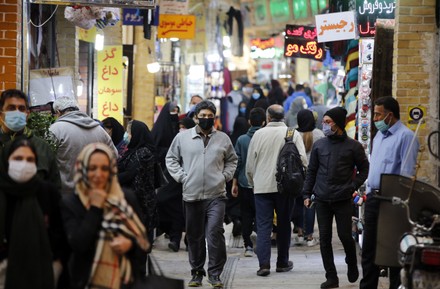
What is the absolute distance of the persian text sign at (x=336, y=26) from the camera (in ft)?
56.0

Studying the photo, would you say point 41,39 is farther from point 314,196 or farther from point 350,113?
point 314,196

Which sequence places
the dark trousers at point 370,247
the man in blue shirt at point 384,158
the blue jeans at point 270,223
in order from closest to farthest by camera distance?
1. the man in blue shirt at point 384,158
2. the dark trousers at point 370,247
3. the blue jeans at point 270,223

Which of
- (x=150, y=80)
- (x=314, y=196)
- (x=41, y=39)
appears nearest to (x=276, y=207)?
(x=314, y=196)

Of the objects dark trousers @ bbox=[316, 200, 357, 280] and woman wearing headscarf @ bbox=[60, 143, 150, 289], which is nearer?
woman wearing headscarf @ bbox=[60, 143, 150, 289]

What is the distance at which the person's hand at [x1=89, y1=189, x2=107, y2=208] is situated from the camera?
717 centimetres

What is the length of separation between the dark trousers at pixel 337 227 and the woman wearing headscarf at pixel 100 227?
484 centimetres

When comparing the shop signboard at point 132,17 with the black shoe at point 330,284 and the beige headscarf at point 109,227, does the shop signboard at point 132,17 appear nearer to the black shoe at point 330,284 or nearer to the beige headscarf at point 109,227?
the black shoe at point 330,284

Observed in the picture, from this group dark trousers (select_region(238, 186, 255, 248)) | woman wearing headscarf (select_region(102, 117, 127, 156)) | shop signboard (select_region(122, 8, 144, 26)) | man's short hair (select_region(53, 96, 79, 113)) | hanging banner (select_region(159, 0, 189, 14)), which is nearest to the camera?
man's short hair (select_region(53, 96, 79, 113))

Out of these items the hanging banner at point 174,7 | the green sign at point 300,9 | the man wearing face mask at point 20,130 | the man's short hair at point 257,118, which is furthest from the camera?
the green sign at point 300,9

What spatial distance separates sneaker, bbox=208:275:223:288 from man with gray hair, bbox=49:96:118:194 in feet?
7.01

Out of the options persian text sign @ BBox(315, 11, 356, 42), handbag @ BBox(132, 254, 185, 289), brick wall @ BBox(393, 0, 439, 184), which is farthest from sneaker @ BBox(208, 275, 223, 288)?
persian text sign @ BBox(315, 11, 356, 42)

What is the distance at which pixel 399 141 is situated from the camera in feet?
33.2

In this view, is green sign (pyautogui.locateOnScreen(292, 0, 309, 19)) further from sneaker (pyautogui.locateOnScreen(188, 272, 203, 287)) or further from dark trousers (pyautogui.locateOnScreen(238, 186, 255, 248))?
sneaker (pyautogui.locateOnScreen(188, 272, 203, 287))

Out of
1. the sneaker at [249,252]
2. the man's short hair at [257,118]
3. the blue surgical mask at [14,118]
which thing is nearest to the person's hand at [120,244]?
the blue surgical mask at [14,118]
